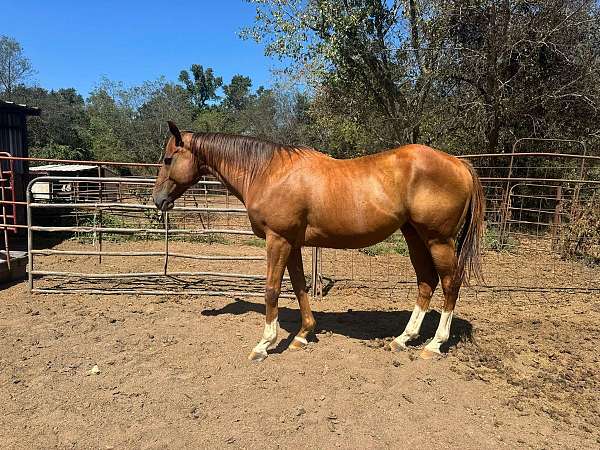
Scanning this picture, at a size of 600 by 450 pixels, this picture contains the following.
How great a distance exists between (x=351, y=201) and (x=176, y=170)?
156cm

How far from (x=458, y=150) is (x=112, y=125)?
27.1 m

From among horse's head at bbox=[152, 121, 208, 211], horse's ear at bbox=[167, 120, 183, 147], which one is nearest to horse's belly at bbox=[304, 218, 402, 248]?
horse's head at bbox=[152, 121, 208, 211]

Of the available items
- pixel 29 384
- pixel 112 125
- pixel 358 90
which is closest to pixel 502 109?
pixel 358 90

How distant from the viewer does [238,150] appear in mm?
3602

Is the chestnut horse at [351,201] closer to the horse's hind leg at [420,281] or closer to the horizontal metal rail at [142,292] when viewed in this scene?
the horse's hind leg at [420,281]

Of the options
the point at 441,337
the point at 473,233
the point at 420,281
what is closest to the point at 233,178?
the point at 420,281

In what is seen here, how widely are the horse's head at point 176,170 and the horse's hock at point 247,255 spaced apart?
2.41 ft

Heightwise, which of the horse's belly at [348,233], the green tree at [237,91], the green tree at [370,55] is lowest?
the horse's belly at [348,233]

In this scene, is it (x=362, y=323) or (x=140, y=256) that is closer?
(x=362, y=323)

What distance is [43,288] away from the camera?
5.14 metres

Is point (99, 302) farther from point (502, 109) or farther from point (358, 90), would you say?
point (502, 109)

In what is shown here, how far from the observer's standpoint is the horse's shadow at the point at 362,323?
3898mm

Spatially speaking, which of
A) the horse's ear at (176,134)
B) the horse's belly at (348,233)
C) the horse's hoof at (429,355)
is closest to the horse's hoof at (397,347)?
the horse's hoof at (429,355)

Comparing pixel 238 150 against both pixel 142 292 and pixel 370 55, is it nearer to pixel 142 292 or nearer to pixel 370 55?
pixel 142 292
